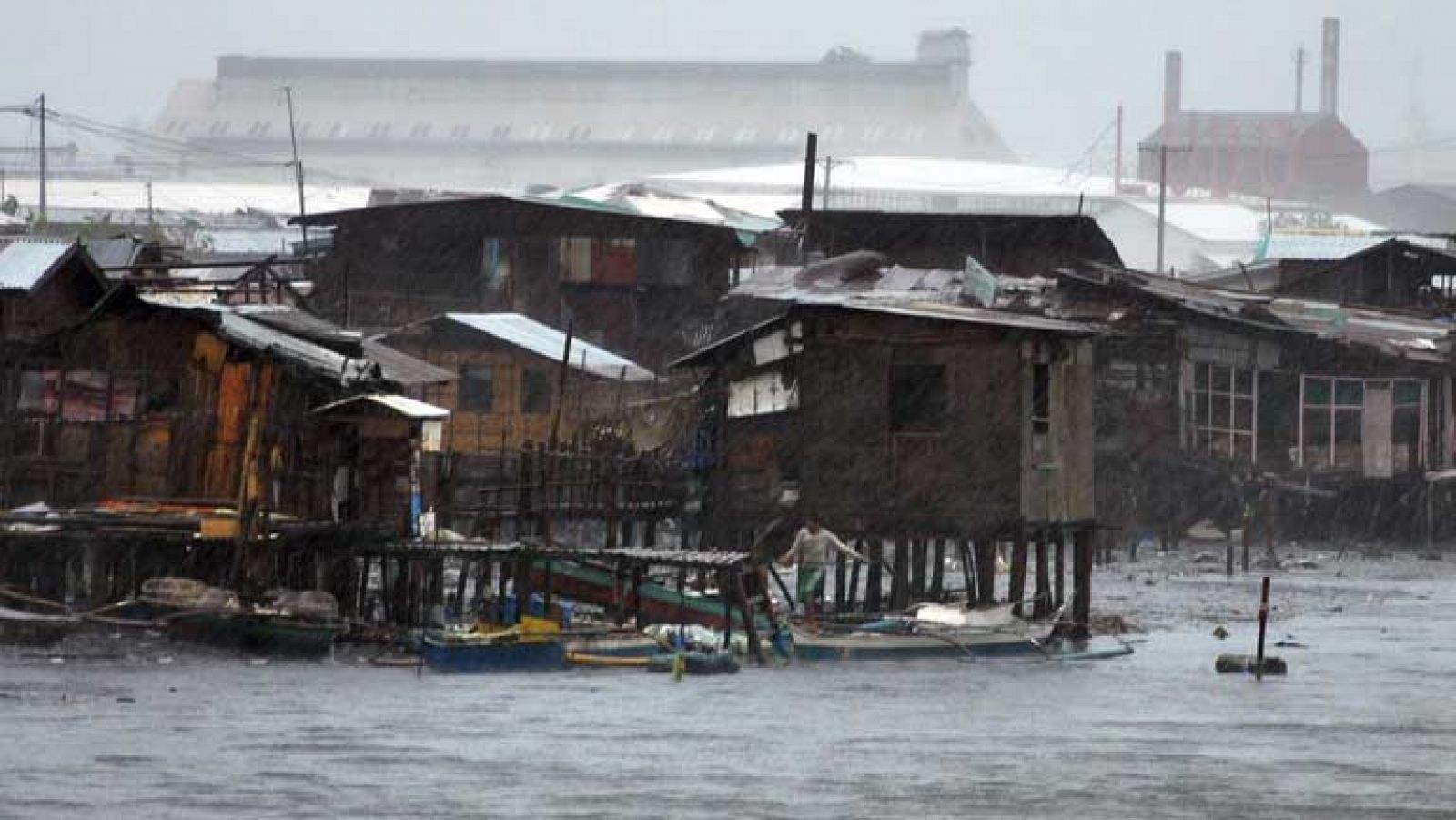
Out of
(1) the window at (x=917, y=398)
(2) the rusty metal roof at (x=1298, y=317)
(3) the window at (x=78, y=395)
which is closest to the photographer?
(3) the window at (x=78, y=395)

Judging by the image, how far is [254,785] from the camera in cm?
2391

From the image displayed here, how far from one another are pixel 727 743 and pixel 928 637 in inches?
271

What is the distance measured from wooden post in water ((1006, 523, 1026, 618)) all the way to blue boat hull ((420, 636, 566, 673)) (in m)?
6.35

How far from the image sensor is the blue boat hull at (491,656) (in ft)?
101

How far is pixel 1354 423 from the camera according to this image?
186 feet

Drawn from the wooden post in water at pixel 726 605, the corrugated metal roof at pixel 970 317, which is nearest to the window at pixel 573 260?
the corrugated metal roof at pixel 970 317

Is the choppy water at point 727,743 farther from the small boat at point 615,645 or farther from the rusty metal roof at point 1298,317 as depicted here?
the rusty metal roof at point 1298,317

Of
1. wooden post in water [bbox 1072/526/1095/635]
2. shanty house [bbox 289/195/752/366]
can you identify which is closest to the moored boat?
wooden post in water [bbox 1072/526/1095/635]

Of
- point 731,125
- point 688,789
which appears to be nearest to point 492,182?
point 731,125

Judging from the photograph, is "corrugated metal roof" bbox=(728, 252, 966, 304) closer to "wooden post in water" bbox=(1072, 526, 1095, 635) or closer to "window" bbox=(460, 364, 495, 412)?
"window" bbox=(460, 364, 495, 412)

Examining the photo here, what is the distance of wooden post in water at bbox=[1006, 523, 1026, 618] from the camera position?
35031 millimetres

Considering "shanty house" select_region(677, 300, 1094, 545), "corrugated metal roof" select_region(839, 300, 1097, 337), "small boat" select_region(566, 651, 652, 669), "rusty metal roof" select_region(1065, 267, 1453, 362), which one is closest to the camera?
"small boat" select_region(566, 651, 652, 669)

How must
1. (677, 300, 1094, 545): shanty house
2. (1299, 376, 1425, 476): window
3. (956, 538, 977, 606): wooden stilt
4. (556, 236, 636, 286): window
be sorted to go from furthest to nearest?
(1299, 376, 1425, 476): window < (556, 236, 636, 286): window < (956, 538, 977, 606): wooden stilt < (677, 300, 1094, 545): shanty house

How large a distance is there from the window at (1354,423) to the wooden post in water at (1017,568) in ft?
71.6
